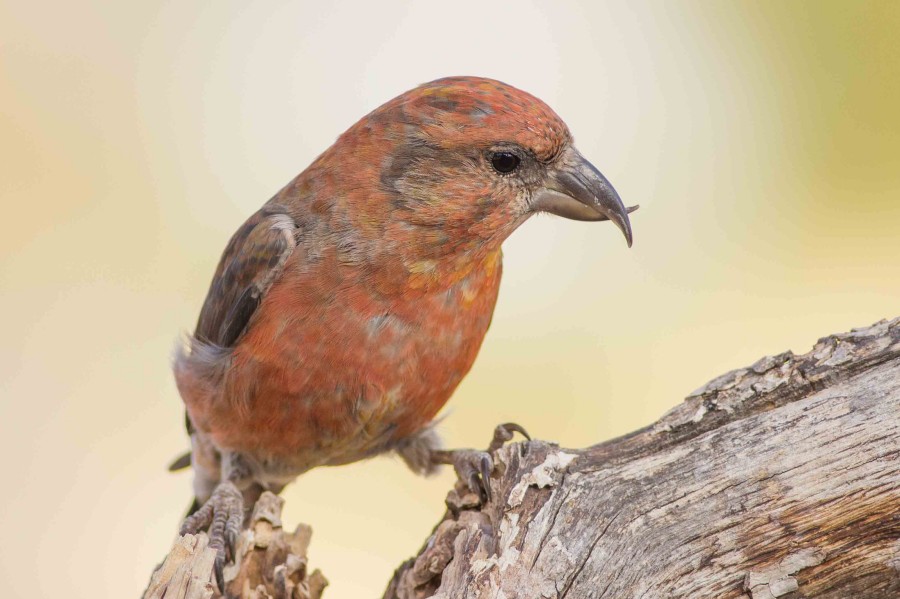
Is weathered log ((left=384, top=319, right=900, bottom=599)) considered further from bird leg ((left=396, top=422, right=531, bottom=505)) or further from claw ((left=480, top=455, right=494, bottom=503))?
bird leg ((left=396, top=422, right=531, bottom=505))

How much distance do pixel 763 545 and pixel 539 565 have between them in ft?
2.30

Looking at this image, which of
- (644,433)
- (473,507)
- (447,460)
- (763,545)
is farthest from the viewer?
(447,460)

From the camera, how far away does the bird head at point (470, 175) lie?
3.85 meters

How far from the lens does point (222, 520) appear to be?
4.46 m

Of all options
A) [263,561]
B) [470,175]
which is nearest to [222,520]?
[263,561]

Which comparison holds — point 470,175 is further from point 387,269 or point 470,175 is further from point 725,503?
point 725,503

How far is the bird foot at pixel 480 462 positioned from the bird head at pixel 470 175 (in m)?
0.81

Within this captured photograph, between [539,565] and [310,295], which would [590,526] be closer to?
[539,565]

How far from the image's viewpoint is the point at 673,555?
3297 mm

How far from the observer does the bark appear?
3.21 meters

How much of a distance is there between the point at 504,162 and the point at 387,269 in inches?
23.9

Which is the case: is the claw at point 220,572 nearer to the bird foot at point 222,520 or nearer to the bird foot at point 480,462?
the bird foot at point 222,520

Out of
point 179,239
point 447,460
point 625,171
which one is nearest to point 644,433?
point 447,460

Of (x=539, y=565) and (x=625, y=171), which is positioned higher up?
(x=625, y=171)
